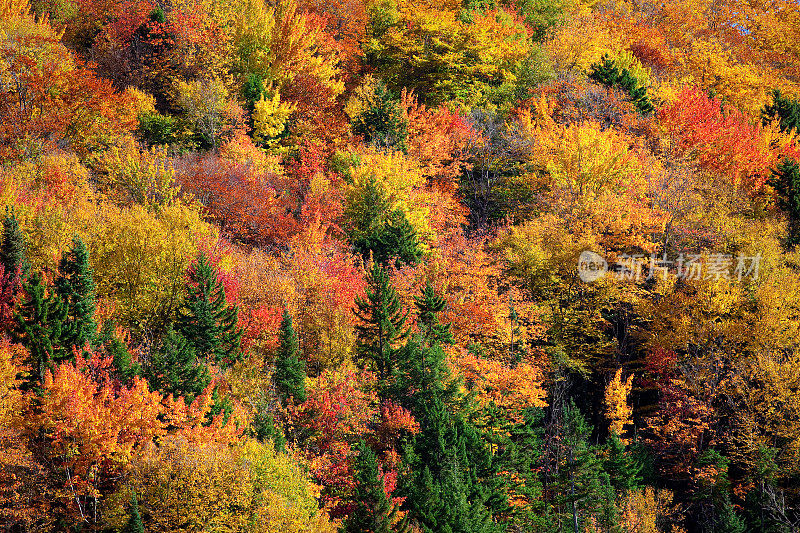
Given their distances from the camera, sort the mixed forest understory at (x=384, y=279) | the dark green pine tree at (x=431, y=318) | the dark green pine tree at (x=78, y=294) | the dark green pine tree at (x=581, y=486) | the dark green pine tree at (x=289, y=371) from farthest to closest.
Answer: the dark green pine tree at (x=431, y=318)
the dark green pine tree at (x=581, y=486)
the dark green pine tree at (x=289, y=371)
the dark green pine tree at (x=78, y=294)
the mixed forest understory at (x=384, y=279)

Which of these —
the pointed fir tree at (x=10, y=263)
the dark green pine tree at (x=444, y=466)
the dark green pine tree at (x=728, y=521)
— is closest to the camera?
the dark green pine tree at (x=444, y=466)

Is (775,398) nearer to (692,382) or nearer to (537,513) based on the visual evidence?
(692,382)

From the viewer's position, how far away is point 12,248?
40.8m

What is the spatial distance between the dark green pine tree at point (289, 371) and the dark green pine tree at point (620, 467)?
57.9 ft

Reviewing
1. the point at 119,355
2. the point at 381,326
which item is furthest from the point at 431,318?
the point at 119,355

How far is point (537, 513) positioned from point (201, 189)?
27.9m

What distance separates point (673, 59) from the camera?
8156 cm

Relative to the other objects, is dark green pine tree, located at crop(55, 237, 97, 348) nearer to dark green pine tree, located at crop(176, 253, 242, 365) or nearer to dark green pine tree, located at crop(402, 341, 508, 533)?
dark green pine tree, located at crop(176, 253, 242, 365)

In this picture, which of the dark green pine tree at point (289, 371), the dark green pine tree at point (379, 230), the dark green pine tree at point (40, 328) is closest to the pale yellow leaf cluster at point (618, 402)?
the dark green pine tree at point (379, 230)

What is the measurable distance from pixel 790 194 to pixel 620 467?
963 inches

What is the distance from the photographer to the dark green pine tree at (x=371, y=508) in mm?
33750

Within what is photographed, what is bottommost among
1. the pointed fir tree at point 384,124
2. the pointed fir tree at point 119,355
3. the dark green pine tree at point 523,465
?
the dark green pine tree at point 523,465

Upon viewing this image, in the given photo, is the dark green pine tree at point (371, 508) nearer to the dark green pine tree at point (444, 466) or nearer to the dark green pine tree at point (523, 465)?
the dark green pine tree at point (444, 466)

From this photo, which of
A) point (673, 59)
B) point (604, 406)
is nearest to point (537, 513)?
point (604, 406)
